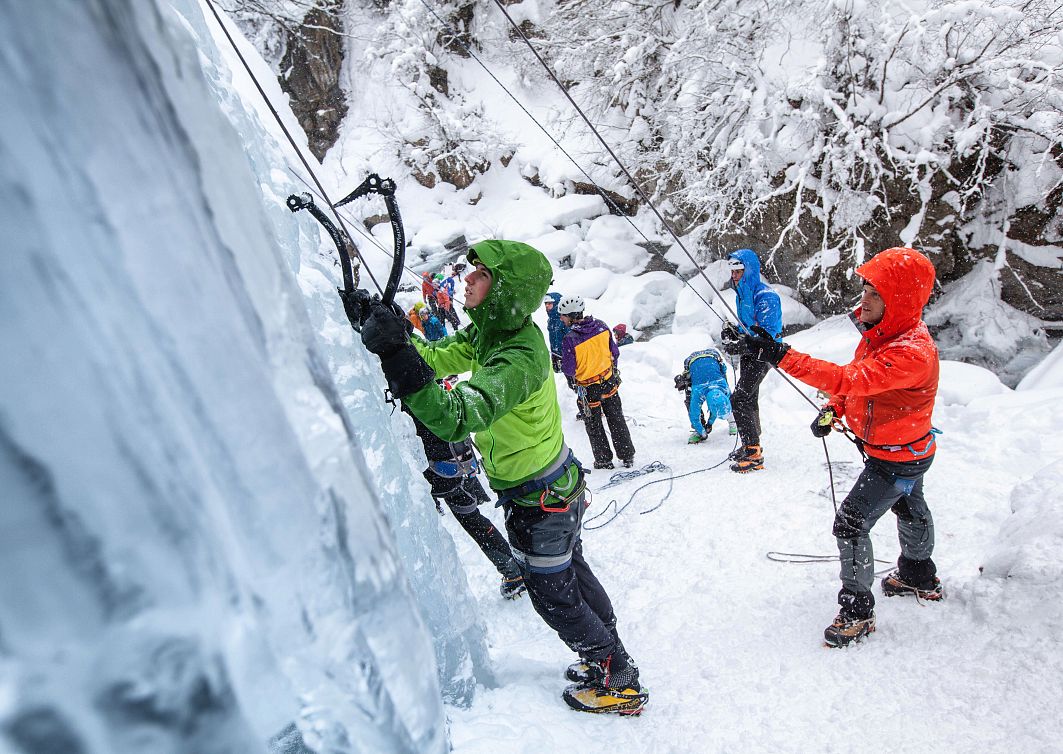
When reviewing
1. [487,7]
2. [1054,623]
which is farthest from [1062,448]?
[487,7]

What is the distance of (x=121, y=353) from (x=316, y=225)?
3.09 meters

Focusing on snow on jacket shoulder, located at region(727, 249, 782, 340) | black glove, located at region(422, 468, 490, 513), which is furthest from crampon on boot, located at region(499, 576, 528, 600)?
snow on jacket shoulder, located at region(727, 249, 782, 340)

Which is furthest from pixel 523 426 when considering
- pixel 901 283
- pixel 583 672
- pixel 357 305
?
pixel 901 283

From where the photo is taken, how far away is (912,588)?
2.59 meters

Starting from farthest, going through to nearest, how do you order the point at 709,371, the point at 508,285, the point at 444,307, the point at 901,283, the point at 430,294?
1. the point at 444,307
2. the point at 430,294
3. the point at 709,371
4. the point at 901,283
5. the point at 508,285

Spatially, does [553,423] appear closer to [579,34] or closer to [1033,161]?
[1033,161]

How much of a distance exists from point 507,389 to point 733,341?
1.84 m

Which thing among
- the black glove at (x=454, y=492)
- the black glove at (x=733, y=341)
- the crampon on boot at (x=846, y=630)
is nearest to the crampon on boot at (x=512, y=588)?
the black glove at (x=454, y=492)

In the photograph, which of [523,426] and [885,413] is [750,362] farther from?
[523,426]

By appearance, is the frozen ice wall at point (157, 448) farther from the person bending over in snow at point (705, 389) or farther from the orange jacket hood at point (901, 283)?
the person bending over in snow at point (705, 389)

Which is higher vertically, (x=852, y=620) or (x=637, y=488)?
(x=852, y=620)

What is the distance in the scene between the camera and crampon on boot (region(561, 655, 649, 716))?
83.6 inches

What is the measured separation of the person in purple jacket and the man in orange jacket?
95.3 inches

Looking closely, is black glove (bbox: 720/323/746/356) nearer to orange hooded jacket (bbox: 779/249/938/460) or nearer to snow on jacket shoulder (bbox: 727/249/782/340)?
orange hooded jacket (bbox: 779/249/938/460)
